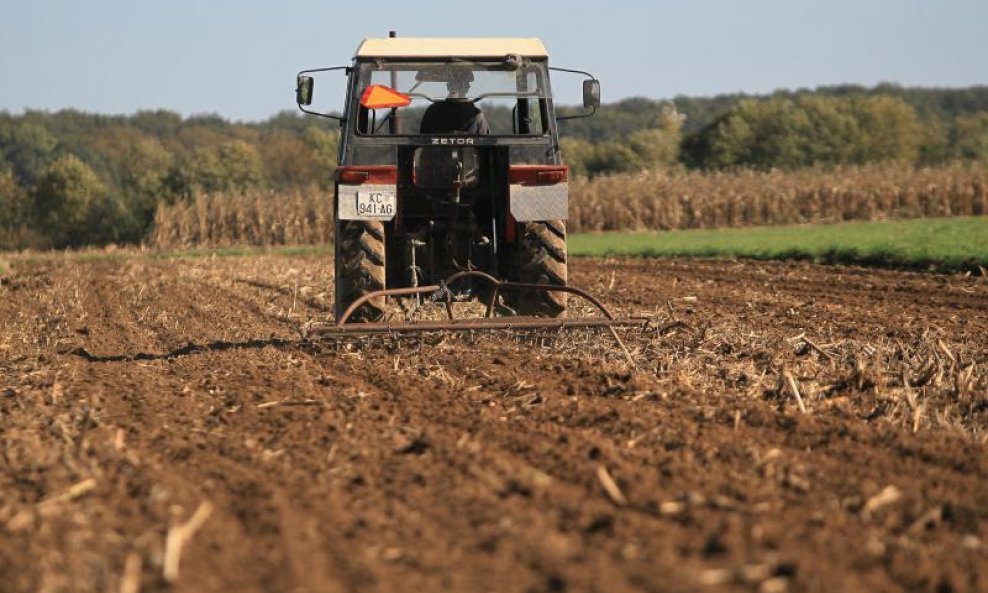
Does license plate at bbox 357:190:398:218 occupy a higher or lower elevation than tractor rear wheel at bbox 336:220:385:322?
higher

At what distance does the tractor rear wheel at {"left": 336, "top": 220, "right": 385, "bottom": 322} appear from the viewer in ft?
30.5

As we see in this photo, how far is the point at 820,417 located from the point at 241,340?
17.0 feet

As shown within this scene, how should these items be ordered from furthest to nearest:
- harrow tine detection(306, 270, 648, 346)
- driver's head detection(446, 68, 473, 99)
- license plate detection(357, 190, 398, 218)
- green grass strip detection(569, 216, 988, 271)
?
green grass strip detection(569, 216, 988, 271) < driver's head detection(446, 68, 473, 99) < license plate detection(357, 190, 398, 218) < harrow tine detection(306, 270, 648, 346)

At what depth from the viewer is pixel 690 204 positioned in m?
34.4

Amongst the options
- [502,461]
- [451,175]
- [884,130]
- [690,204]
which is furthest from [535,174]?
[884,130]

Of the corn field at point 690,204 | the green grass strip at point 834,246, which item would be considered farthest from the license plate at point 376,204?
the corn field at point 690,204

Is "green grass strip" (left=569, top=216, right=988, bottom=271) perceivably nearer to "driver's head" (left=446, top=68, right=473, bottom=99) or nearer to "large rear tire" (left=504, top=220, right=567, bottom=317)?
"large rear tire" (left=504, top=220, right=567, bottom=317)

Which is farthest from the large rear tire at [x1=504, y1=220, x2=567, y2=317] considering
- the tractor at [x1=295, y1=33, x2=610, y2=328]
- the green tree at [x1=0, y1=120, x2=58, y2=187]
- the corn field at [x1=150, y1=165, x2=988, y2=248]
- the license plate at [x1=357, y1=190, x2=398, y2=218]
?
the green tree at [x1=0, y1=120, x2=58, y2=187]

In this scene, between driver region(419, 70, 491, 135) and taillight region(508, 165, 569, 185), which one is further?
driver region(419, 70, 491, 135)

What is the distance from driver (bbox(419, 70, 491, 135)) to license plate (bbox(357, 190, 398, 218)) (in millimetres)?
915

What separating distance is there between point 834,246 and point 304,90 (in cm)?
1321

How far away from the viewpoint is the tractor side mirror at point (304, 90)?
9633 millimetres

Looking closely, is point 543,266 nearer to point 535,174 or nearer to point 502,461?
point 535,174

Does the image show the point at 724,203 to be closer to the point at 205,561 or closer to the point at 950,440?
the point at 950,440
